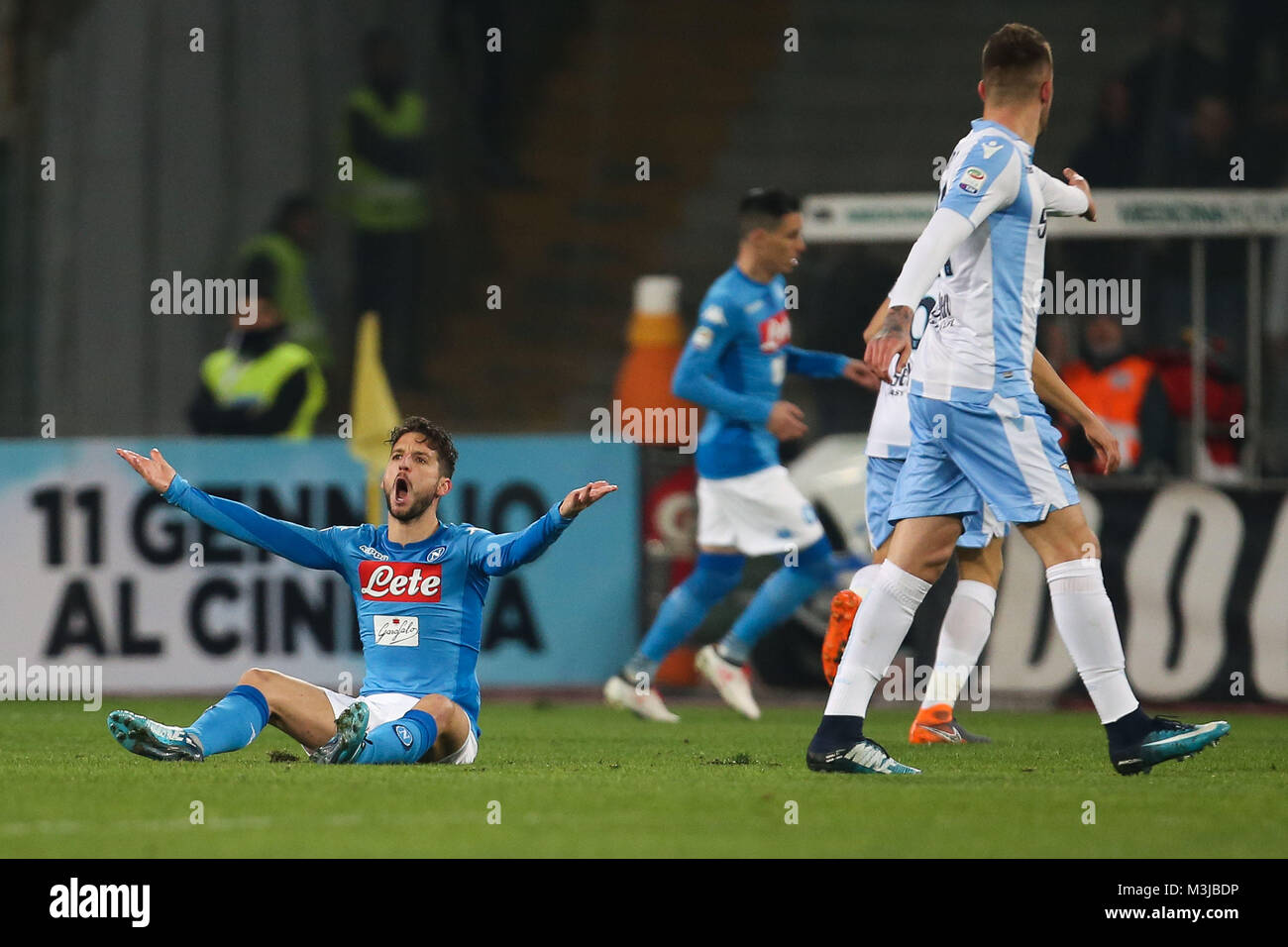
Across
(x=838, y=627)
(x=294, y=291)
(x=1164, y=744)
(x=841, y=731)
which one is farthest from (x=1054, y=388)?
(x=294, y=291)

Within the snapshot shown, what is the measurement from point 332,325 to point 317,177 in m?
1.22

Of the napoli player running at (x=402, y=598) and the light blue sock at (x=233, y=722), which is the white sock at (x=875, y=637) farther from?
the light blue sock at (x=233, y=722)

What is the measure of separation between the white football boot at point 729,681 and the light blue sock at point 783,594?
2.9 inches

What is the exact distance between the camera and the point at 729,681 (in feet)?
31.2

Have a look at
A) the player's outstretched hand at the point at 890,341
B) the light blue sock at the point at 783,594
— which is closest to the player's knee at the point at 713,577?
the light blue sock at the point at 783,594

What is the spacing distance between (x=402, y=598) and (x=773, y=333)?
327 centimetres

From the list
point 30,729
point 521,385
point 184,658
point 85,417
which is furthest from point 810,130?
point 30,729

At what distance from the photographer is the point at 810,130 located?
16.2 m

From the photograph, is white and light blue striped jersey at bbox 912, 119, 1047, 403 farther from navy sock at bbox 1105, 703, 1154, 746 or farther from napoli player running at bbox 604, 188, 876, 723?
napoli player running at bbox 604, 188, 876, 723

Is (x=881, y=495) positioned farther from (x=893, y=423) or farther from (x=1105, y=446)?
(x=1105, y=446)

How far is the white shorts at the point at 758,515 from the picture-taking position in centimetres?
949

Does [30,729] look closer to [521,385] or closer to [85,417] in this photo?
[85,417]

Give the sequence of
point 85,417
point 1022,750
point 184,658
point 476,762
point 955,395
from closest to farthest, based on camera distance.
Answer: point 955,395 < point 476,762 < point 1022,750 < point 184,658 < point 85,417

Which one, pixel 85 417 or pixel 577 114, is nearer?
pixel 85 417
